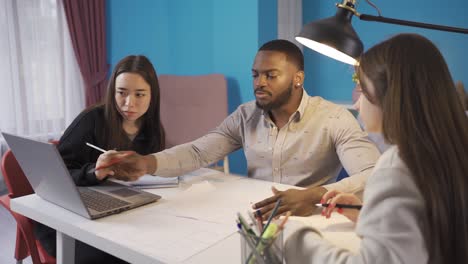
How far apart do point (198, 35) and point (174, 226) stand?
2.32 metres

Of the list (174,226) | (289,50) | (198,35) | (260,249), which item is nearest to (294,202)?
(174,226)

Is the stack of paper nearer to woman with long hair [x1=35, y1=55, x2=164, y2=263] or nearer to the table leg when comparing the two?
woman with long hair [x1=35, y1=55, x2=164, y2=263]

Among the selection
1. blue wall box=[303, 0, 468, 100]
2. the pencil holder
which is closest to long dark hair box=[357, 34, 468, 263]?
the pencil holder

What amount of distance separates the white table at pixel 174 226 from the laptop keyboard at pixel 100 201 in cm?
5

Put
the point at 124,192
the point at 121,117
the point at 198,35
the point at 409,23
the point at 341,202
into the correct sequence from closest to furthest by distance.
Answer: the point at 341,202
the point at 409,23
the point at 124,192
the point at 121,117
the point at 198,35

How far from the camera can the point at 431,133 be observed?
27.7 inches

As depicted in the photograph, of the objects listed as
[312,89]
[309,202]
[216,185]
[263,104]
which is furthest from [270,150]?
[312,89]

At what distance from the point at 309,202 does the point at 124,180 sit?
702 mm

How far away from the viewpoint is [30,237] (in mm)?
1468

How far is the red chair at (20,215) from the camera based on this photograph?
4.80 ft

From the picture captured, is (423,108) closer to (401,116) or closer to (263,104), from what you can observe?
(401,116)

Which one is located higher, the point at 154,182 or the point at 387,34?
the point at 387,34

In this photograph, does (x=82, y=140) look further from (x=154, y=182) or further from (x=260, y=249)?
(x=260, y=249)

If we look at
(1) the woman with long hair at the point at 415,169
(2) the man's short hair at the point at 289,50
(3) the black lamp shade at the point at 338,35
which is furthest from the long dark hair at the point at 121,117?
(1) the woman with long hair at the point at 415,169
